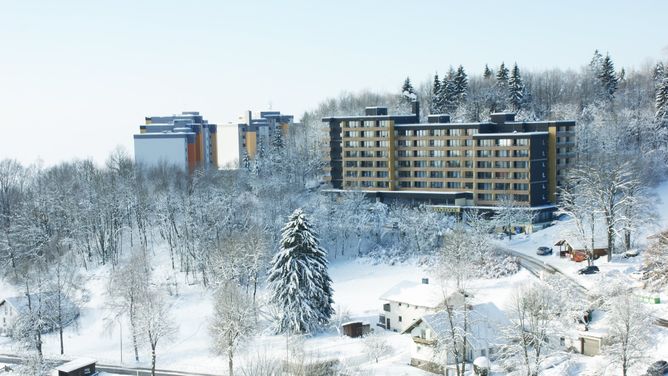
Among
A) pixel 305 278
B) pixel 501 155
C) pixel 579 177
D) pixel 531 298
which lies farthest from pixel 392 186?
pixel 531 298

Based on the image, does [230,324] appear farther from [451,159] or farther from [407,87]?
[407,87]

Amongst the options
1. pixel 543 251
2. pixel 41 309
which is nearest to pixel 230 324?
pixel 41 309

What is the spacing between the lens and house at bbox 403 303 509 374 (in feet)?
149

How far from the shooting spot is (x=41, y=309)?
60219 millimetres

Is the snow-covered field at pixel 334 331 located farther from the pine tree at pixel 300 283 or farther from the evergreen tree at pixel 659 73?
the evergreen tree at pixel 659 73

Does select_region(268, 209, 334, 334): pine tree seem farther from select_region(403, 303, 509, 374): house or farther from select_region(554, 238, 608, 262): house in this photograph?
select_region(554, 238, 608, 262): house

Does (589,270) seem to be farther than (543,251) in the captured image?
No

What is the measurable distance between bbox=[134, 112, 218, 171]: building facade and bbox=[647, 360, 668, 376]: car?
88.0 meters

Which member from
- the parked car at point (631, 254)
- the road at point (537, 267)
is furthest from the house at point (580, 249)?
the road at point (537, 267)

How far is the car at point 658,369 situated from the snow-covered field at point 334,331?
1213 mm

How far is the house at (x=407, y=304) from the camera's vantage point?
54.3 m

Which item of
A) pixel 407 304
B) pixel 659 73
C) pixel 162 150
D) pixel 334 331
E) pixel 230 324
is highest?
pixel 659 73

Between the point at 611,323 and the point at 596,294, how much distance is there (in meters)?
9.68

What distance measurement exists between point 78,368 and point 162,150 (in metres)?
76.0
